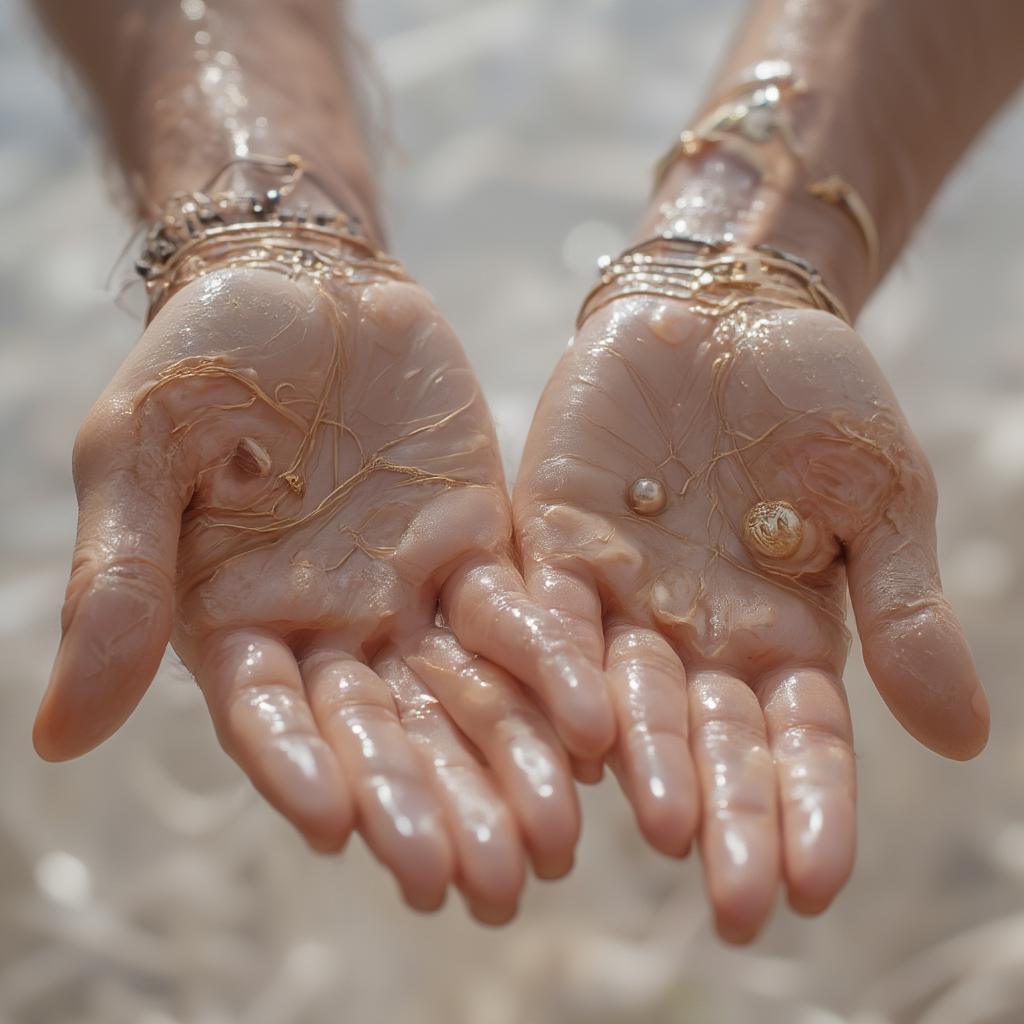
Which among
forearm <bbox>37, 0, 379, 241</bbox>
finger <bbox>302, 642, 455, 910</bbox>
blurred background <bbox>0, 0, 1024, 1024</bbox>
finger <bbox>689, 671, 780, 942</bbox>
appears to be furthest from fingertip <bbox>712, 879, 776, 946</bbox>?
forearm <bbox>37, 0, 379, 241</bbox>

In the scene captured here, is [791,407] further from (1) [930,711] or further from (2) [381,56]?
(2) [381,56]

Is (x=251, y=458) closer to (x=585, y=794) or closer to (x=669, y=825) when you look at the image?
(x=669, y=825)

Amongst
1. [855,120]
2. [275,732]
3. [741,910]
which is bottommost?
[741,910]

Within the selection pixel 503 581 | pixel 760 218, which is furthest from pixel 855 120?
pixel 503 581

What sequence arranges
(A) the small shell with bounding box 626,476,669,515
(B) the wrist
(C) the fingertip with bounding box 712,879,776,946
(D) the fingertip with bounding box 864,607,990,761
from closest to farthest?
(C) the fingertip with bounding box 712,879,776,946 → (D) the fingertip with bounding box 864,607,990,761 → (A) the small shell with bounding box 626,476,669,515 → (B) the wrist

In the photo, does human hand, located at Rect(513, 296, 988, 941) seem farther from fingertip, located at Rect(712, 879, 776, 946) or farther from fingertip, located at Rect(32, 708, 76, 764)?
fingertip, located at Rect(32, 708, 76, 764)

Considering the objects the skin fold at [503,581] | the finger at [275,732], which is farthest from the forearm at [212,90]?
the finger at [275,732]
